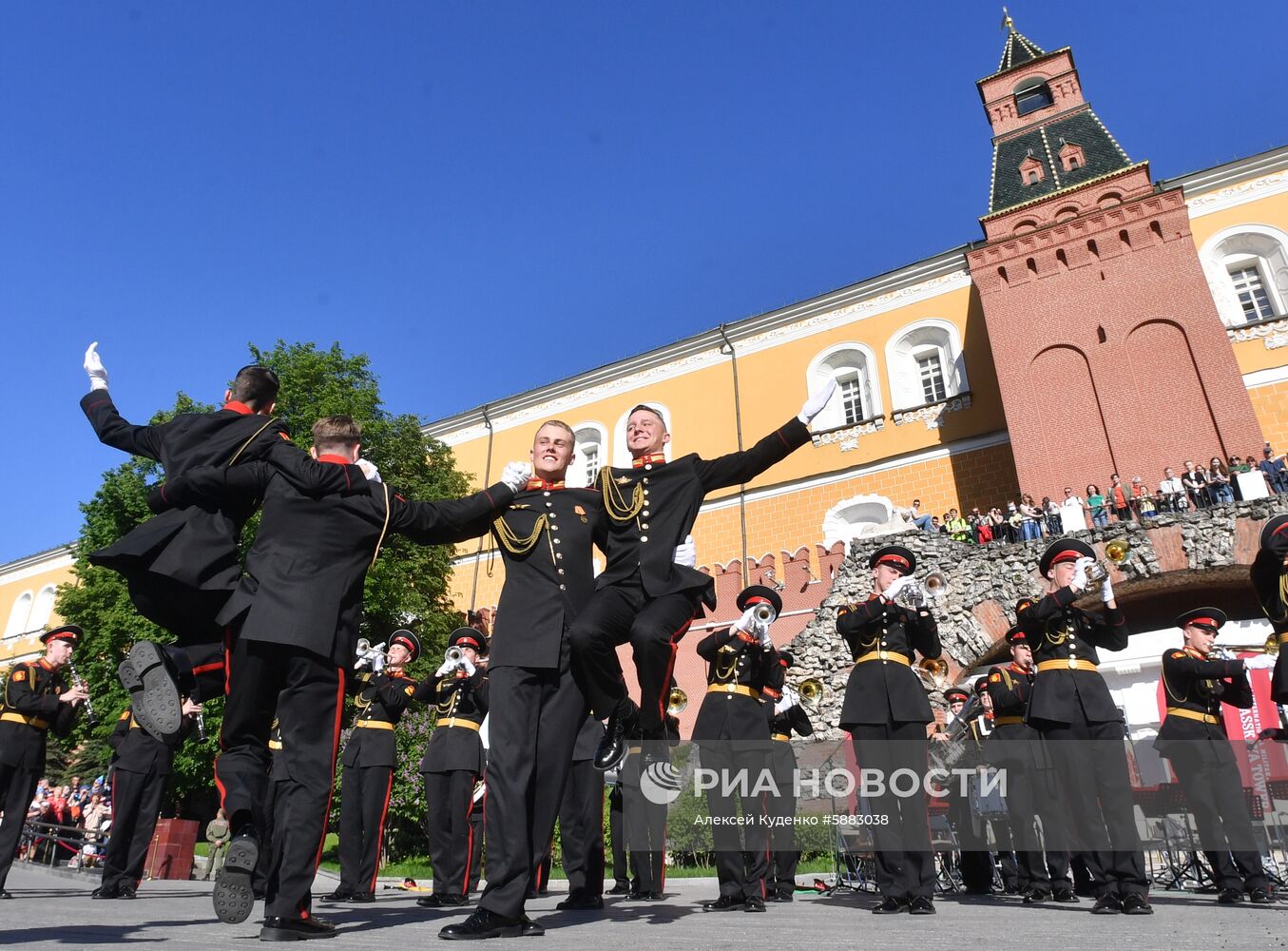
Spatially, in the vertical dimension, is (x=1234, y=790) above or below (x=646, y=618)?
below

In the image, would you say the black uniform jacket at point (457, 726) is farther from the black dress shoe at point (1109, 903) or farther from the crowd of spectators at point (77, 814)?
the crowd of spectators at point (77, 814)

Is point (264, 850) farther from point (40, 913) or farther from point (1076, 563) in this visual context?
point (1076, 563)

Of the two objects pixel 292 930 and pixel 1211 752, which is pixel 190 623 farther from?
pixel 1211 752

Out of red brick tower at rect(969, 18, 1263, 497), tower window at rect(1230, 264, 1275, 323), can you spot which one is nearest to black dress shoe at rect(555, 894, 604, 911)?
red brick tower at rect(969, 18, 1263, 497)

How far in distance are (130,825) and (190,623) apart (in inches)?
170

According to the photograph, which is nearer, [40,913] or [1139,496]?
[40,913]

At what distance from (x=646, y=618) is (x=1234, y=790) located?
479cm

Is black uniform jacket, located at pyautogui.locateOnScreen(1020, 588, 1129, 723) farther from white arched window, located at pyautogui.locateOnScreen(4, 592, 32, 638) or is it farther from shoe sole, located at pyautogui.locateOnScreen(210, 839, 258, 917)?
white arched window, located at pyautogui.locateOnScreen(4, 592, 32, 638)

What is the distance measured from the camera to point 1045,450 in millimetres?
21766

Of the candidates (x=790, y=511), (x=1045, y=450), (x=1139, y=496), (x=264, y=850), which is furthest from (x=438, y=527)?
(x=790, y=511)

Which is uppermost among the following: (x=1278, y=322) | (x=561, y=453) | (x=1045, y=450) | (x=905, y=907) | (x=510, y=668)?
(x=1278, y=322)

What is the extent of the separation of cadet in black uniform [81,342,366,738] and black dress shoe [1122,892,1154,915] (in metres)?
4.89

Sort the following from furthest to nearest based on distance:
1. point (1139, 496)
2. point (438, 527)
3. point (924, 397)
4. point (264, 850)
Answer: point (924, 397)
point (1139, 496)
point (438, 527)
point (264, 850)

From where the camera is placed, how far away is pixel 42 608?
165 ft
